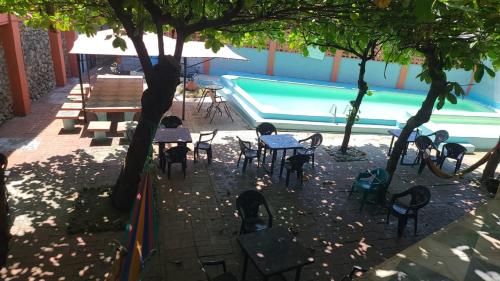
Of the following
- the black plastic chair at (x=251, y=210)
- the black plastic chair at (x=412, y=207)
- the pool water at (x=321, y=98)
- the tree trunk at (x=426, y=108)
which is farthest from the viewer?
the pool water at (x=321, y=98)

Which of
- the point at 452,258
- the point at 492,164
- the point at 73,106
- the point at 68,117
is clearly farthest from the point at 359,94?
the point at 73,106

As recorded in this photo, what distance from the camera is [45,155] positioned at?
29.4 feet

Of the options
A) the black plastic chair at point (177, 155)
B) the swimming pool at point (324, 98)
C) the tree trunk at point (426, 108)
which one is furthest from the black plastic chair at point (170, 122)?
the swimming pool at point (324, 98)

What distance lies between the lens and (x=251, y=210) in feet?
20.0

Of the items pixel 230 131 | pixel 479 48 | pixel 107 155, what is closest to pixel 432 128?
pixel 230 131

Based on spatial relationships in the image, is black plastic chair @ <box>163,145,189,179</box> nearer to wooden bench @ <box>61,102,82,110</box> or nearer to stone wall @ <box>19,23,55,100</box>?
wooden bench @ <box>61,102,82,110</box>

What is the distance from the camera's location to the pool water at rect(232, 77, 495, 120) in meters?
20.2

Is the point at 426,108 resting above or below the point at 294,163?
above

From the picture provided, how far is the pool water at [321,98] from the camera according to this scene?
20219 mm

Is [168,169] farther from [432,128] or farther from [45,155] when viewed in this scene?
[432,128]

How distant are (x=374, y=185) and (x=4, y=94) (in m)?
11.4

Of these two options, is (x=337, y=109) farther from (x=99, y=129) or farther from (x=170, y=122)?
(x=99, y=129)

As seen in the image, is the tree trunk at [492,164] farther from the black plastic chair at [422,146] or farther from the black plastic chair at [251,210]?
the black plastic chair at [251,210]

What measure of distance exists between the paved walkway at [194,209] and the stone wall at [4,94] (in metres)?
0.32
